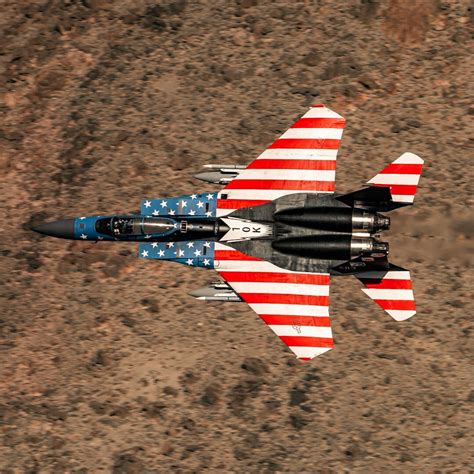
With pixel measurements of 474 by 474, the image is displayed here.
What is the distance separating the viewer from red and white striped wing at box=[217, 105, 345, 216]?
75.4ft

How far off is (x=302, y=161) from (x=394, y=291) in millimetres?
4611

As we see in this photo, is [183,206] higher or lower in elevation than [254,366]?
higher

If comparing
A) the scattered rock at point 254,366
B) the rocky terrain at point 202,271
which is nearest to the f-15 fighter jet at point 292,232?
the rocky terrain at point 202,271

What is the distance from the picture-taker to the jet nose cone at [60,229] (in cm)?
2392

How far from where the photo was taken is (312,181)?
75.4 feet

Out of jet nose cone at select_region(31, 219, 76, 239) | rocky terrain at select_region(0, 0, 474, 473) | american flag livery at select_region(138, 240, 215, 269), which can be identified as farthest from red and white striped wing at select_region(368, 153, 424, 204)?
jet nose cone at select_region(31, 219, 76, 239)

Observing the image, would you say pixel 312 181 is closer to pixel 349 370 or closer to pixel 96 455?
pixel 349 370

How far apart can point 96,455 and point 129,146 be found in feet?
32.5

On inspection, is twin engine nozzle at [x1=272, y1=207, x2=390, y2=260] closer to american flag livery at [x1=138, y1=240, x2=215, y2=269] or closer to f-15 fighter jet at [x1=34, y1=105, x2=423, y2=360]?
f-15 fighter jet at [x1=34, y1=105, x2=423, y2=360]

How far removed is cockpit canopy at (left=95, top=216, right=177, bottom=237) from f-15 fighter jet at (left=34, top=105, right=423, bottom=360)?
3 centimetres

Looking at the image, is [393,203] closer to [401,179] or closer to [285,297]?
[401,179]

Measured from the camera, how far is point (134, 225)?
76.4ft

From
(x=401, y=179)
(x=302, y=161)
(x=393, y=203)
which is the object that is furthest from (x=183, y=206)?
(x=401, y=179)

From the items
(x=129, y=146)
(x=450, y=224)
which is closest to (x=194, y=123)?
(x=129, y=146)
